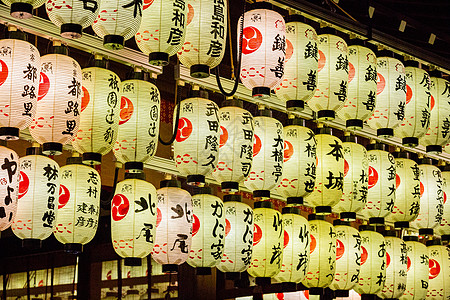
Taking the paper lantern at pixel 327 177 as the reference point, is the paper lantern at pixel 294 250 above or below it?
below

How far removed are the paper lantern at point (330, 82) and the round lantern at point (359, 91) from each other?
19 cm

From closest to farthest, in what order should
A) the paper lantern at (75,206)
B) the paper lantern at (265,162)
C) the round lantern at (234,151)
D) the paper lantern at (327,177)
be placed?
the paper lantern at (75,206)
the round lantern at (234,151)
the paper lantern at (265,162)
the paper lantern at (327,177)

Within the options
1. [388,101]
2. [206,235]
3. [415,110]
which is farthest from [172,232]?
[415,110]

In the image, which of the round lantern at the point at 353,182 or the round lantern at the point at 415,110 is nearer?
the round lantern at the point at 353,182

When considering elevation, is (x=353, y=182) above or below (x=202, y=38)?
below

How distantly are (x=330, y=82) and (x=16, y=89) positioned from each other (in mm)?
2686

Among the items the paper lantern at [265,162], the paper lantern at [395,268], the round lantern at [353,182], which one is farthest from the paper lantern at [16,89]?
the paper lantern at [395,268]

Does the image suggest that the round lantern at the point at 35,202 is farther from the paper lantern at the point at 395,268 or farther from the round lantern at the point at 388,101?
the paper lantern at the point at 395,268

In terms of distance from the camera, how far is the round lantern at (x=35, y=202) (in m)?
4.58

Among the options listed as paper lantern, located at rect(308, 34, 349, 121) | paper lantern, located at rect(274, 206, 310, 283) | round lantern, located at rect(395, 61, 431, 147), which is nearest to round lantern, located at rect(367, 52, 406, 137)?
round lantern, located at rect(395, 61, 431, 147)

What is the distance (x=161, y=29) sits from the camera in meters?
4.58

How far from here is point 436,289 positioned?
780 cm

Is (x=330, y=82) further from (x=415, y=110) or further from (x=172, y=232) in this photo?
(x=172, y=232)

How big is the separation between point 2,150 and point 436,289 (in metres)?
5.35
